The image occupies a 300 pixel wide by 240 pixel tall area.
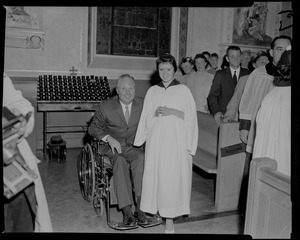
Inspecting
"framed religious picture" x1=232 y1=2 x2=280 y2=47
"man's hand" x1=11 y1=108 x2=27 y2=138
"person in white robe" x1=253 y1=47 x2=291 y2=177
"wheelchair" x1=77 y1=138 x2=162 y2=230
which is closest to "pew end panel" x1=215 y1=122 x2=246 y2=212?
"wheelchair" x1=77 y1=138 x2=162 y2=230

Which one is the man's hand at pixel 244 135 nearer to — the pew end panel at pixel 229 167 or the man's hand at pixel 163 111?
the pew end panel at pixel 229 167

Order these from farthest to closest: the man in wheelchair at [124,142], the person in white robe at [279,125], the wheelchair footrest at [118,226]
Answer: the man in wheelchair at [124,142] → the wheelchair footrest at [118,226] → the person in white robe at [279,125]

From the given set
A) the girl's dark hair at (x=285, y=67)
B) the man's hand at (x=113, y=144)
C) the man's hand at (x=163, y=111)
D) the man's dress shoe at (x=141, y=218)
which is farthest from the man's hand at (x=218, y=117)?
the girl's dark hair at (x=285, y=67)

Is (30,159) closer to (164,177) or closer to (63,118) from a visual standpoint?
(164,177)

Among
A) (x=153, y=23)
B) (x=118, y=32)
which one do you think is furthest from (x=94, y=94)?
(x=153, y=23)

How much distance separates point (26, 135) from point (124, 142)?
5.87 feet

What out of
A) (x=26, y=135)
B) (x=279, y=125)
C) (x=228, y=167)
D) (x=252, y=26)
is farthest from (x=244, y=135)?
(x=252, y=26)

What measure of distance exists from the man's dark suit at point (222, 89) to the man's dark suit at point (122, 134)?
1.17m

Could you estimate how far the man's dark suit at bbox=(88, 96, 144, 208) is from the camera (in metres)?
3.42

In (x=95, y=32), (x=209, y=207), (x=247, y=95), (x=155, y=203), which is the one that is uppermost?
(x=95, y=32)

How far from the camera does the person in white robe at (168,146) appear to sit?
311 centimetres

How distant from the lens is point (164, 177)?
3121mm

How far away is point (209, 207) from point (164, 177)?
106 centimetres

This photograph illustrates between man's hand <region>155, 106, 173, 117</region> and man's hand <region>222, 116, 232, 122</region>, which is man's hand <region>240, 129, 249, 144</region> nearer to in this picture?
man's hand <region>222, 116, 232, 122</region>
